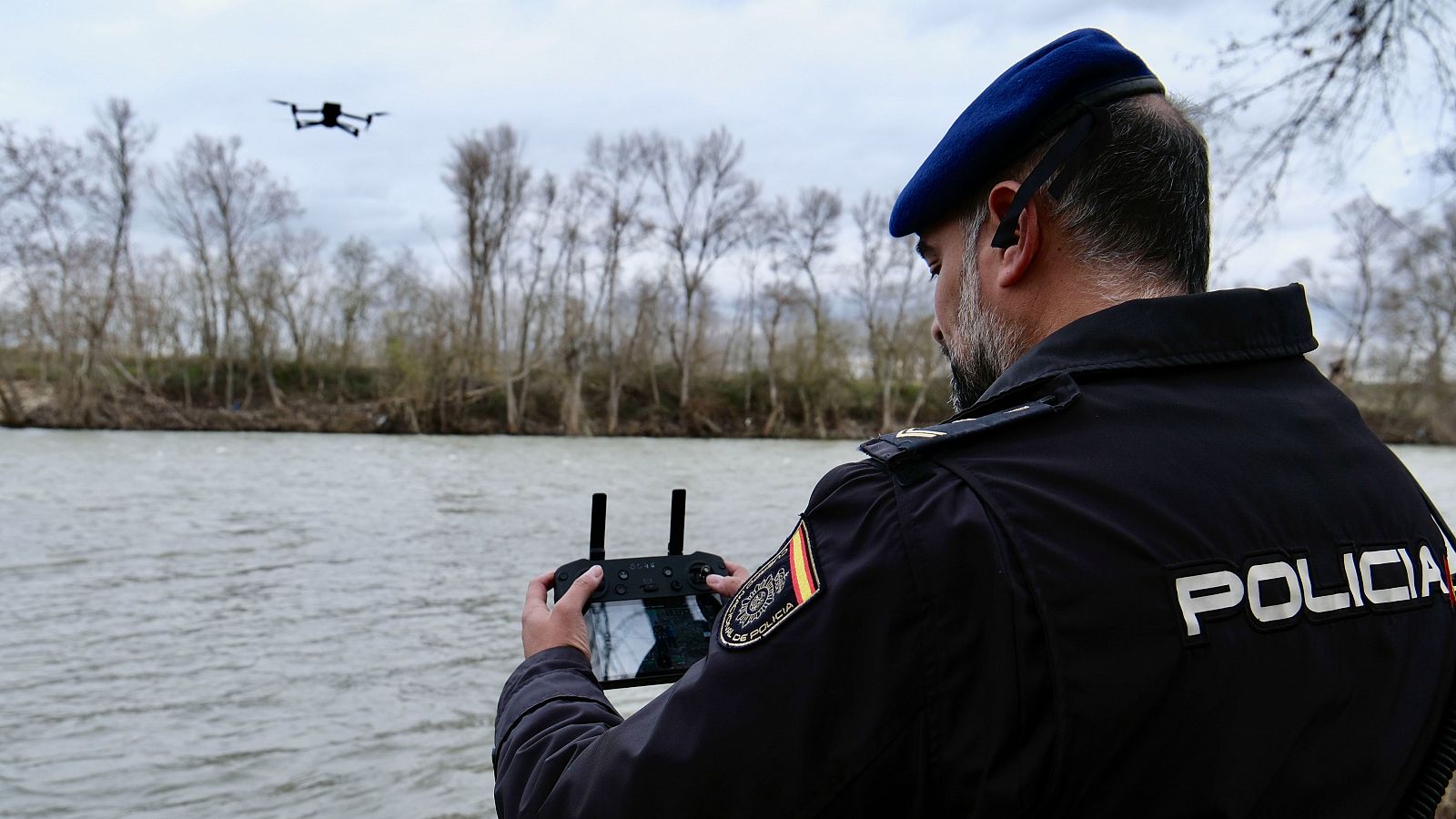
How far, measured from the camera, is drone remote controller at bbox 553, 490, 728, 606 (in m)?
1.75

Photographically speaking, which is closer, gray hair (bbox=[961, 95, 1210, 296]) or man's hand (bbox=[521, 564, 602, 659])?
gray hair (bbox=[961, 95, 1210, 296])

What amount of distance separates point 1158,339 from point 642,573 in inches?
38.9

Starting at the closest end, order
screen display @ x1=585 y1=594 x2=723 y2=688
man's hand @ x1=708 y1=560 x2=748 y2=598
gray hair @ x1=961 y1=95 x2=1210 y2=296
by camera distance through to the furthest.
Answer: gray hair @ x1=961 y1=95 x2=1210 y2=296
screen display @ x1=585 y1=594 x2=723 y2=688
man's hand @ x1=708 y1=560 x2=748 y2=598

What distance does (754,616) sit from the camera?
113cm

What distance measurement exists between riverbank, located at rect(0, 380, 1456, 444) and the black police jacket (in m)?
38.5

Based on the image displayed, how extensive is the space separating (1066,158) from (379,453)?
93.8 feet

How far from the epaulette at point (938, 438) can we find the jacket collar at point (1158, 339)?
5 cm

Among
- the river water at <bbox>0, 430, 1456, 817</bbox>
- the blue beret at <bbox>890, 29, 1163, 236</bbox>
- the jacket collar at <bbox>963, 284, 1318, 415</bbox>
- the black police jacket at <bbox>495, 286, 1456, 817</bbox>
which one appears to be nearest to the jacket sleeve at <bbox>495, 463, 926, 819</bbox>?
the black police jacket at <bbox>495, 286, 1456, 817</bbox>

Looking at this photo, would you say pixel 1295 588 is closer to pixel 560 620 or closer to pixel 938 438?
pixel 938 438

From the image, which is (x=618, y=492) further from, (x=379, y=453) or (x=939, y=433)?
(x=939, y=433)

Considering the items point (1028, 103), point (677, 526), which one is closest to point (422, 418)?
point (677, 526)

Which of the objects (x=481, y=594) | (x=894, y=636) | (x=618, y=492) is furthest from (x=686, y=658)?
(x=618, y=492)

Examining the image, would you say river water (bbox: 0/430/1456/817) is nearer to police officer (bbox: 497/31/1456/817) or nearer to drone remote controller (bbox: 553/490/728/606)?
drone remote controller (bbox: 553/490/728/606)

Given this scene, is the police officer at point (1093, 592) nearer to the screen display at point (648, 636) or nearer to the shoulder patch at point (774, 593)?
the shoulder patch at point (774, 593)
